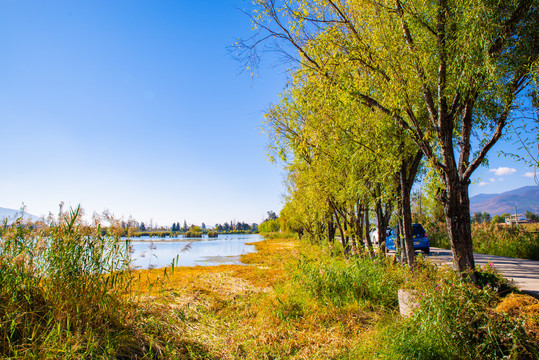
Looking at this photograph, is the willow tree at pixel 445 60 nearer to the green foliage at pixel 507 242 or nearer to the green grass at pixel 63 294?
the green grass at pixel 63 294

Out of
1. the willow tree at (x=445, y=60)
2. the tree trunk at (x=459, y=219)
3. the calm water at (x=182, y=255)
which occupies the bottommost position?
the calm water at (x=182, y=255)

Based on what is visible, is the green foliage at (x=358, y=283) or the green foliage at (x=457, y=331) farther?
the green foliage at (x=358, y=283)

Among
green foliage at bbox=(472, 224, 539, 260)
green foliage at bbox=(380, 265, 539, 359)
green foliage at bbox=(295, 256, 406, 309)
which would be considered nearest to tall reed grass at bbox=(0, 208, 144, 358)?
green foliage at bbox=(380, 265, 539, 359)

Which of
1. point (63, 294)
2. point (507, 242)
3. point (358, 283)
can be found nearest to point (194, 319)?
point (63, 294)

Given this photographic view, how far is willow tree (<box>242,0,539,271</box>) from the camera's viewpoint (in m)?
4.03

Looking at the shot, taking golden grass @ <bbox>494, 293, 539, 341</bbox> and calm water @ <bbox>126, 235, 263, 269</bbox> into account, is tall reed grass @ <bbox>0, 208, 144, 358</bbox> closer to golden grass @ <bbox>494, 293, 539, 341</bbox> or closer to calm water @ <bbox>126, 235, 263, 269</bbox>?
calm water @ <bbox>126, 235, 263, 269</bbox>

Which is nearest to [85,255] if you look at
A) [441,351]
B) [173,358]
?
[173,358]

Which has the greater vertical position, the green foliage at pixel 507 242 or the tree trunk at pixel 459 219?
the tree trunk at pixel 459 219

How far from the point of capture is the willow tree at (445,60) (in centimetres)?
403

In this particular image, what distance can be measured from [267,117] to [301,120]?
1.34 metres

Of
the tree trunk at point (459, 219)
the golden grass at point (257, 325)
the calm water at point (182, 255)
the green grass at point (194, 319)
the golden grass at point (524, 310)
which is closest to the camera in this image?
the golden grass at point (524, 310)

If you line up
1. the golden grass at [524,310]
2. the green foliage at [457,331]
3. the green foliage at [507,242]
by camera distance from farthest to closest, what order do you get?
the green foliage at [507,242] < the golden grass at [524,310] < the green foliage at [457,331]

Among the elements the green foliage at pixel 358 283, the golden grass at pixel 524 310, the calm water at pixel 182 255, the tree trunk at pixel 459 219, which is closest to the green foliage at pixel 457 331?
the golden grass at pixel 524 310

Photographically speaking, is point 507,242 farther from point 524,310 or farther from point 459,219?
point 524,310
